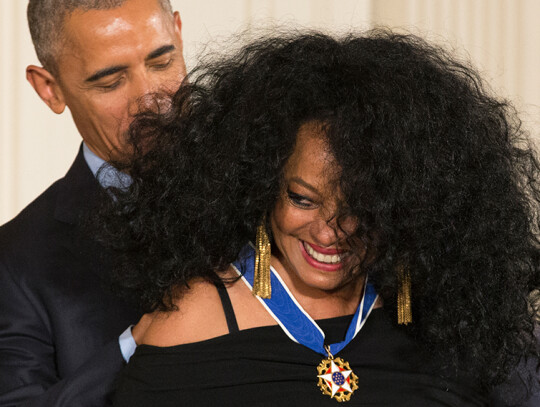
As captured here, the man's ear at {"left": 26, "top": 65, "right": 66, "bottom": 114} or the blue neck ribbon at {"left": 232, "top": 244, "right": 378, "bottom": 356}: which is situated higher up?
the man's ear at {"left": 26, "top": 65, "right": 66, "bottom": 114}

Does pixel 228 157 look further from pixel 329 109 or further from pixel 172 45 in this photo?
pixel 172 45

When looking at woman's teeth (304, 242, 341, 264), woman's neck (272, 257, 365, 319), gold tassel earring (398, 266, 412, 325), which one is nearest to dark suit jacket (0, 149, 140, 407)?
woman's neck (272, 257, 365, 319)

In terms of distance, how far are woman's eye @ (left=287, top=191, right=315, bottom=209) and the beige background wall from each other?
1301 millimetres

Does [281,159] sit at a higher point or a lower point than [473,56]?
higher

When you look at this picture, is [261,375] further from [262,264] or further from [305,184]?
[305,184]

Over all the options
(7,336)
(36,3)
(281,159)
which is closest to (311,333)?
(281,159)

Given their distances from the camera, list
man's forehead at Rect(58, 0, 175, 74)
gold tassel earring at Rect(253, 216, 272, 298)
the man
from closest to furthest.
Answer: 1. gold tassel earring at Rect(253, 216, 272, 298)
2. the man
3. man's forehead at Rect(58, 0, 175, 74)

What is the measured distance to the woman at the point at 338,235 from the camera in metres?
1.98

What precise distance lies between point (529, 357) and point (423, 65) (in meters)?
0.74

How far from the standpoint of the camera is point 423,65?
2.05 m

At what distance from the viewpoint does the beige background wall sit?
Answer: 12.7 feet

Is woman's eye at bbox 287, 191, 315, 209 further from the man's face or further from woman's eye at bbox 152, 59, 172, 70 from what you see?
woman's eye at bbox 152, 59, 172, 70

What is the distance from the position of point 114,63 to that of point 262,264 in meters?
0.81

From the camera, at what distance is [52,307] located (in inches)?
95.3
